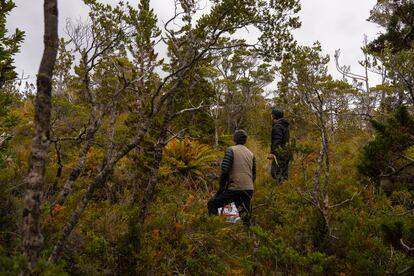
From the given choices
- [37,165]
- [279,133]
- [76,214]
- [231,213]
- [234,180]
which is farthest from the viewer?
[279,133]

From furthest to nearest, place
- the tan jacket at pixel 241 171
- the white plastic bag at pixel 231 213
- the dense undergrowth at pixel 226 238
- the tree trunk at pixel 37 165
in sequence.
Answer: the white plastic bag at pixel 231 213 < the tan jacket at pixel 241 171 < the dense undergrowth at pixel 226 238 < the tree trunk at pixel 37 165

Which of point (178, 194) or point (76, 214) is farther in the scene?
point (178, 194)

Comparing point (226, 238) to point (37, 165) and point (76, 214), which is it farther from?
point (37, 165)

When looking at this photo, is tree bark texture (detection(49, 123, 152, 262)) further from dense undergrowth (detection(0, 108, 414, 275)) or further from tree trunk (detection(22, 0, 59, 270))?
tree trunk (detection(22, 0, 59, 270))

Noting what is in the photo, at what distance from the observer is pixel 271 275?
14.1 ft

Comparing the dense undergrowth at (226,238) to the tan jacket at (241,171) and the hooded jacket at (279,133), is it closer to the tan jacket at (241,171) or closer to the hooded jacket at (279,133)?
the tan jacket at (241,171)

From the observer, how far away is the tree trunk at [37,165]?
254cm

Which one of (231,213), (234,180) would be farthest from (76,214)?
(231,213)

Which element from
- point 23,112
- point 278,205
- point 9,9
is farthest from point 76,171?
point 23,112

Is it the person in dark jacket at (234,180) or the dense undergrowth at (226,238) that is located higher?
the person in dark jacket at (234,180)

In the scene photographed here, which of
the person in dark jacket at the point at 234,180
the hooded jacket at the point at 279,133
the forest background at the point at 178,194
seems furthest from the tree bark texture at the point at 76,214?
the hooded jacket at the point at 279,133

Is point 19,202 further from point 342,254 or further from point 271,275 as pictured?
point 342,254

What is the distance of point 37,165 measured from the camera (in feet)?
8.39

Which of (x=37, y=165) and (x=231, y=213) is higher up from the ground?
(x=37, y=165)
